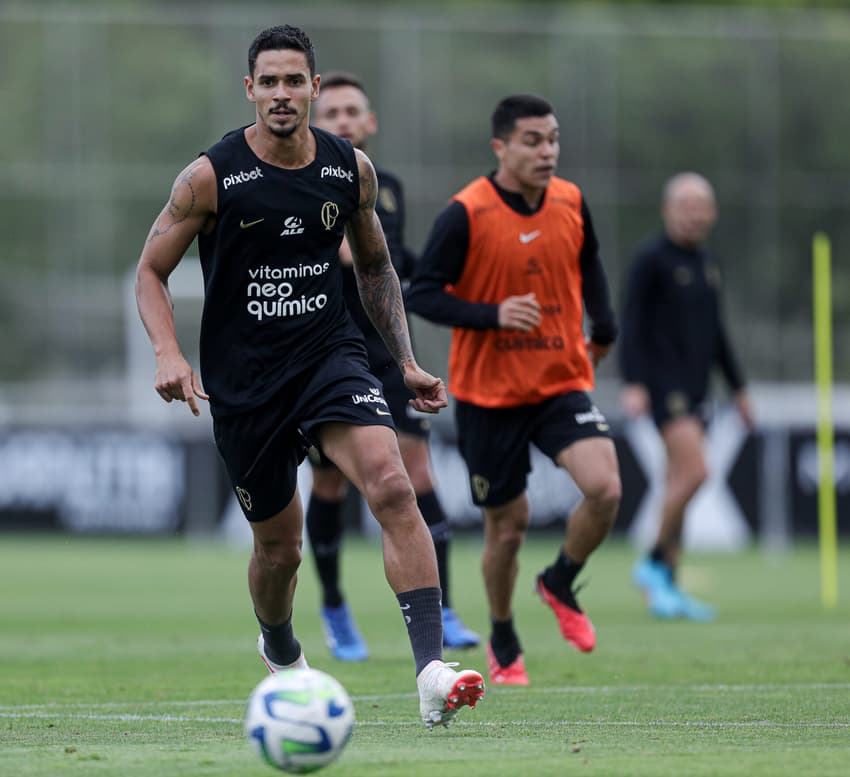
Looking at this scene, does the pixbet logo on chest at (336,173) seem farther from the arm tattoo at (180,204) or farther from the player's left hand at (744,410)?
the player's left hand at (744,410)

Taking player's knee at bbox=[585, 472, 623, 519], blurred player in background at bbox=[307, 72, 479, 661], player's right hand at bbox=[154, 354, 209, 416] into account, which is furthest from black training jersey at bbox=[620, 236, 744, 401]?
player's right hand at bbox=[154, 354, 209, 416]

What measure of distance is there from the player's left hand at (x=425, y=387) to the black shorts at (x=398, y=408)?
2650mm

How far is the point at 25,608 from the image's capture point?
43.2 ft

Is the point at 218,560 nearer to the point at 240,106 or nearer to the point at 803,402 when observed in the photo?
the point at 803,402

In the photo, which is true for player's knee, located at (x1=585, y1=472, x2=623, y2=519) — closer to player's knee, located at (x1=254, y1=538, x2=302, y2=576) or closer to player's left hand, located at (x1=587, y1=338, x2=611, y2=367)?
player's left hand, located at (x1=587, y1=338, x2=611, y2=367)

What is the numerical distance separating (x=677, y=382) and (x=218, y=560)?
7.45 meters

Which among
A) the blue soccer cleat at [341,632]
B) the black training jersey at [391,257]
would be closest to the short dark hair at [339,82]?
the black training jersey at [391,257]

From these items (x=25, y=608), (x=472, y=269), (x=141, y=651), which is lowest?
(x=25, y=608)

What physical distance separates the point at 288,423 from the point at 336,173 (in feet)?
3.05

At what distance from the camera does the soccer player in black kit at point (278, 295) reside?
6523 mm

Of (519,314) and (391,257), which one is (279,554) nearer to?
(519,314)

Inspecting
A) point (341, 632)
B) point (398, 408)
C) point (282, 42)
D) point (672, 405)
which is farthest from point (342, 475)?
point (672, 405)

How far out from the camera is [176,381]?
616 centimetres

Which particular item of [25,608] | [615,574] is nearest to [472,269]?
[25,608]
